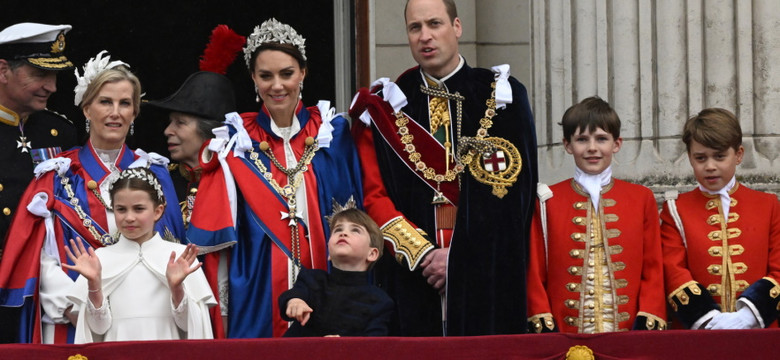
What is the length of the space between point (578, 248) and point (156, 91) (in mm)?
3948

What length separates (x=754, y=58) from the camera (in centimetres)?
664

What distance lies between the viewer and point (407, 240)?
5.39 m

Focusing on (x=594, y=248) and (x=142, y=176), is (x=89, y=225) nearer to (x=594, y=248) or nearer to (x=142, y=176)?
(x=142, y=176)

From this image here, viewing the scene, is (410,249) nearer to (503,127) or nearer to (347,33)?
(503,127)

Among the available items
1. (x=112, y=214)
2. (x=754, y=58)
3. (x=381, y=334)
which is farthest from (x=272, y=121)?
(x=754, y=58)

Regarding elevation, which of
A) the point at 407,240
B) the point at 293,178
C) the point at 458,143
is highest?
the point at 458,143

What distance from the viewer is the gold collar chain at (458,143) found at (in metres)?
5.56

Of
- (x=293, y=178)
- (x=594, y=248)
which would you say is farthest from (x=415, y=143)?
(x=594, y=248)

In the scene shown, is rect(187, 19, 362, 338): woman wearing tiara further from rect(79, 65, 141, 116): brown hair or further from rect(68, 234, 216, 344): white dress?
rect(79, 65, 141, 116): brown hair

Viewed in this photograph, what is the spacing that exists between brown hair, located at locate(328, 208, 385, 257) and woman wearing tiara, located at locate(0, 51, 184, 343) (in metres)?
0.73

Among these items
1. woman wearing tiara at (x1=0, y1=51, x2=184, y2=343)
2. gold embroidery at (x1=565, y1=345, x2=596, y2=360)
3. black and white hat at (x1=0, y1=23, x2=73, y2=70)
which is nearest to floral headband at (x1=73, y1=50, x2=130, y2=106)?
woman wearing tiara at (x1=0, y1=51, x2=184, y2=343)

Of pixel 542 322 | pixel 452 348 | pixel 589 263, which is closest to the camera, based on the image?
pixel 452 348

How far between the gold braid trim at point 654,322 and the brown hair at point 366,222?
1014 millimetres

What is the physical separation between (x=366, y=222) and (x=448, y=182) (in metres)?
0.41
